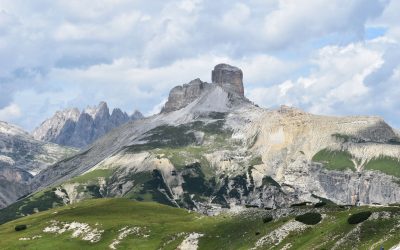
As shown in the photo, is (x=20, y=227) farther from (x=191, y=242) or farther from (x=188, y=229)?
(x=191, y=242)

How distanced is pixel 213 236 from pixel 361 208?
29114mm

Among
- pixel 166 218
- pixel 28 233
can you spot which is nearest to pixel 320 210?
pixel 166 218

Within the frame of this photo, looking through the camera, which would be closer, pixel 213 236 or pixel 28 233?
pixel 213 236

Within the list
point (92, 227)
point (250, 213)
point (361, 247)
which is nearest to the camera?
point (361, 247)

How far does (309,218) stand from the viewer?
10119 centimetres

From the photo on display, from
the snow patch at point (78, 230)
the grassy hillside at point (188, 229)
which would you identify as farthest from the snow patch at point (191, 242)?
the snow patch at point (78, 230)

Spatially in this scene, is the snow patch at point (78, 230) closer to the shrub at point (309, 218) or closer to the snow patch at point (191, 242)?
the snow patch at point (191, 242)

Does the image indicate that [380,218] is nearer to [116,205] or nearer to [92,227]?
[92,227]

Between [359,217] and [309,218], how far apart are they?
36.7ft

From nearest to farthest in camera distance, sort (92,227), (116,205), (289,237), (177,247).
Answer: (289,237)
(177,247)
(92,227)
(116,205)

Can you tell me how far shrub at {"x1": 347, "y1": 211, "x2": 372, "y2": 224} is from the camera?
91.5 meters

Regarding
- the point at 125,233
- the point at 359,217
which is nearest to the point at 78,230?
the point at 125,233

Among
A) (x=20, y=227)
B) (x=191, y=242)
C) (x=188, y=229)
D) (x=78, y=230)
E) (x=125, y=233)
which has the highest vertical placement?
(x=20, y=227)

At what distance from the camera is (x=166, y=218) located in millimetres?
139500
